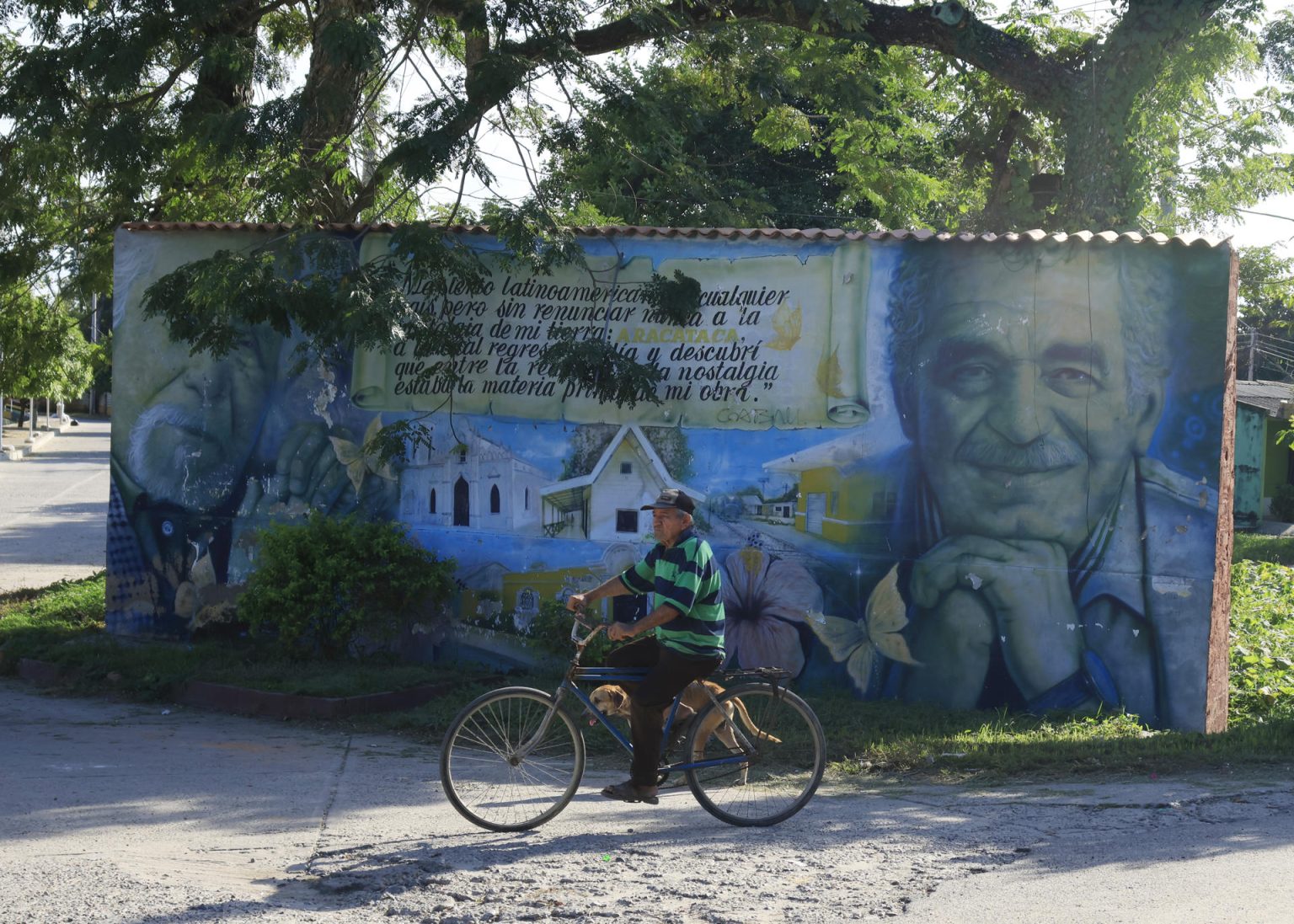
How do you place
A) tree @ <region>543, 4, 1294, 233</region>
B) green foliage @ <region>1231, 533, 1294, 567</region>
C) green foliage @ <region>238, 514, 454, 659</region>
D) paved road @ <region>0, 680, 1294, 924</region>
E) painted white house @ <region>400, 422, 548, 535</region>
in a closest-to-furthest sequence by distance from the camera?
paved road @ <region>0, 680, 1294, 924</region>
green foliage @ <region>238, 514, 454, 659</region>
painted white house @ <region>400, 422, 548, 535</region>
tree @ <region>543, 4, 1294, 233</region>
green foliage @ <region>1231, 533, 1294, 567</region>

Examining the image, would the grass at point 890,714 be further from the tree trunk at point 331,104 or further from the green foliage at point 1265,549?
the green foliage at point 1265,549

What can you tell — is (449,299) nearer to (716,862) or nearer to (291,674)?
(291,674)

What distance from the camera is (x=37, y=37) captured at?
38.8ft

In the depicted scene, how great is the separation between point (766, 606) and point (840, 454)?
3.93 feet

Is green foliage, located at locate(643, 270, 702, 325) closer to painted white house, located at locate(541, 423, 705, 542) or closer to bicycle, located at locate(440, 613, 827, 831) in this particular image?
painted white house, located at locate(541, 423, 705, 542)

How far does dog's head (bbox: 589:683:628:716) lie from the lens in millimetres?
6148

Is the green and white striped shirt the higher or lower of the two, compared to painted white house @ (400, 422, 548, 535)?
lower

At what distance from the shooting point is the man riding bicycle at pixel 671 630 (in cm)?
601

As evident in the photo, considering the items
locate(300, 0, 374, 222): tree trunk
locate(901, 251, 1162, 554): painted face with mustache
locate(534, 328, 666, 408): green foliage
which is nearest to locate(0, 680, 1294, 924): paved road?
locate(901, 251, 1162, 554): painted face with mustache

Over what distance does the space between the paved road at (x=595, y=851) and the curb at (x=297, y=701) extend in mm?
973

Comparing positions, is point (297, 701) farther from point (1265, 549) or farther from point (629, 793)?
point (1265, 549)

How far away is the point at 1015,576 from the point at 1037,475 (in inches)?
27.5

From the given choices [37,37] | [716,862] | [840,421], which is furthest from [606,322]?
[37,37]

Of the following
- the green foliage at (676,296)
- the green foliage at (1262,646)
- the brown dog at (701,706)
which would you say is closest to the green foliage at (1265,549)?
the green foliage at (1262,646)
